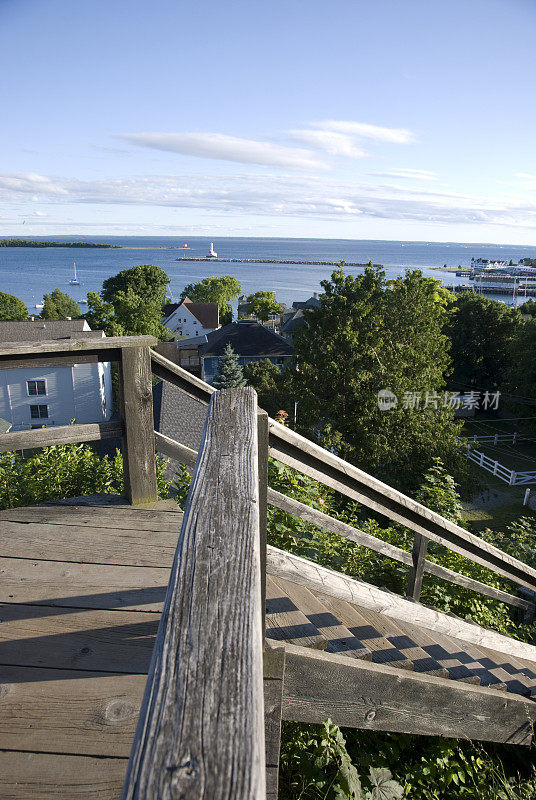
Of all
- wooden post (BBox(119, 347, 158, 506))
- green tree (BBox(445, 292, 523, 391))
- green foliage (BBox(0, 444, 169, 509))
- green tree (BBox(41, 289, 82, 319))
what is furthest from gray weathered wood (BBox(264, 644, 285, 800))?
green tree (BBox(41, 289, 82, 319))

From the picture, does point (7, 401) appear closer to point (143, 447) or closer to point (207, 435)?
→ point (143, 447)

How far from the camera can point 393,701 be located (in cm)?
226

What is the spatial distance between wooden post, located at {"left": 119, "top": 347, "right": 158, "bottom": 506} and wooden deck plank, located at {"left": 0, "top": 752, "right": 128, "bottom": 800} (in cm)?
164

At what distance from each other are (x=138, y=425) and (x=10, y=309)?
5453 centimetres

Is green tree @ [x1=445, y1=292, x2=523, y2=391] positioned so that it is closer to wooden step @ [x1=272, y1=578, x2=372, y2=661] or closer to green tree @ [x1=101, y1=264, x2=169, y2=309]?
green tree @ [x1=101, y1=264, x2=169, y2=309]

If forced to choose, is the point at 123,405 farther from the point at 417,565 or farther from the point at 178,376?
the point at 417,565

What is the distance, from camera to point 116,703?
5.68 ft

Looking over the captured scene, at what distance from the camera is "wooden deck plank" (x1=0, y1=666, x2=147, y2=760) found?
5.24 ft

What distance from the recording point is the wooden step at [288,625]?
204 cm

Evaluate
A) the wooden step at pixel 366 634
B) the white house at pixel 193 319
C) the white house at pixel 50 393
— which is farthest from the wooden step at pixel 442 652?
the white house at pixel 193 319

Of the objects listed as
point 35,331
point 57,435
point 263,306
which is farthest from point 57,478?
point 263,306

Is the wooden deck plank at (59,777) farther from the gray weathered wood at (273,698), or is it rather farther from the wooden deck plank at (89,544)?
the wooden deck plank at (89,544)

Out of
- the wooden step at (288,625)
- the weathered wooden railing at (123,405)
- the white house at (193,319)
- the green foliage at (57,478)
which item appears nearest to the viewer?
the wooden step at (288,625)

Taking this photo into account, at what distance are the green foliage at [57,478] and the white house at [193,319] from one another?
64.1m
